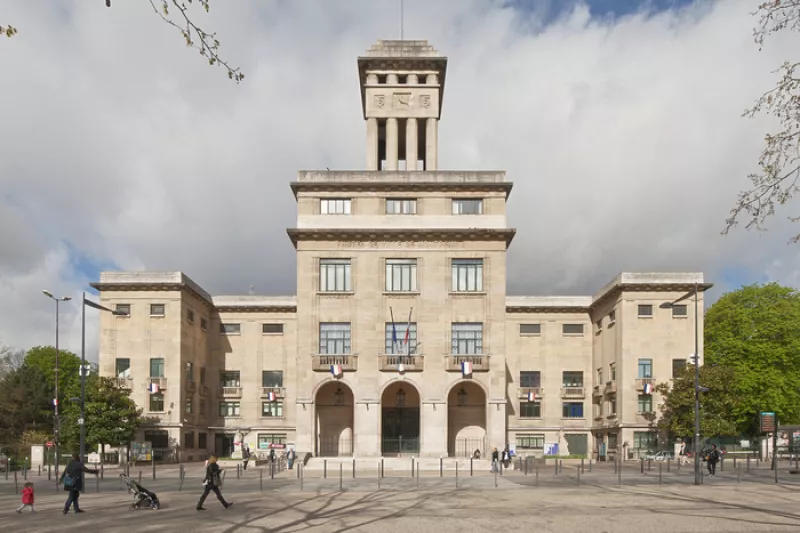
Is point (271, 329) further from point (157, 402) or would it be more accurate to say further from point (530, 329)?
point (530, 329)

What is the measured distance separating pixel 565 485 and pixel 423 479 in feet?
25.2

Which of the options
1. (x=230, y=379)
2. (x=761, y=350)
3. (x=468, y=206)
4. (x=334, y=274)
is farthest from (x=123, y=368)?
(x=761, y=350)

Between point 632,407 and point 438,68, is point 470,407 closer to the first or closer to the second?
point 632,407

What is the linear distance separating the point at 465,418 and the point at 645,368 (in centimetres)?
1806

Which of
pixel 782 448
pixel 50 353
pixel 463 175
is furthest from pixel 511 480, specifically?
pixel 50 353

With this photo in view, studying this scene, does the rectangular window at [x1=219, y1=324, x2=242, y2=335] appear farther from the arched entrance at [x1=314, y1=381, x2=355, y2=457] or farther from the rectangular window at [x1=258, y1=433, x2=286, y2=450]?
the arched entrance at [x1=314, y1=381, x2=355, y2=457]

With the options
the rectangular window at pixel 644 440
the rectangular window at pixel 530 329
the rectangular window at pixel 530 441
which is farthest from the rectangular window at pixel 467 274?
the rectangular window at pixel 530 441

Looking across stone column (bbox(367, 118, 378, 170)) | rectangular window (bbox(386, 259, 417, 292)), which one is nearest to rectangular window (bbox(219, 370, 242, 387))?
rectangular window (bbox(386, 259, 417, 292))

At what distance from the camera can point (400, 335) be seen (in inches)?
2199

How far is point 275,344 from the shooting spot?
76312 millimetres

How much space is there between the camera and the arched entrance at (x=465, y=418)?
57281 mm

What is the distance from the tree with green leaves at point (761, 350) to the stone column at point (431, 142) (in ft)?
99.2

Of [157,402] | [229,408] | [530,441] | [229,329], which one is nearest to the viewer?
[157,402]

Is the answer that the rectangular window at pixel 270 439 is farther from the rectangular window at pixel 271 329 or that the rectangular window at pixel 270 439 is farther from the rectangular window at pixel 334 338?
the rectangular window at pixel 334 338
